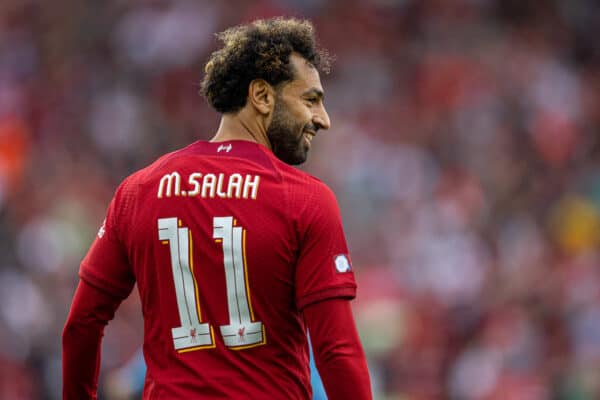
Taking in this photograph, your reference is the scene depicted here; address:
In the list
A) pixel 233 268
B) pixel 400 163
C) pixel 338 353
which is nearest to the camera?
pixel 338 353

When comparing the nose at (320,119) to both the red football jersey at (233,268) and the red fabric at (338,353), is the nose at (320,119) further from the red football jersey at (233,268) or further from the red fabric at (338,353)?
the red fabric at (338,353)

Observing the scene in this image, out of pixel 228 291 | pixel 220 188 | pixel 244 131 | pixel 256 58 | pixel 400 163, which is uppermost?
pixel 256 58

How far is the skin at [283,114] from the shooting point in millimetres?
2867

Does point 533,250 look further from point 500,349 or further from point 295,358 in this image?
point 295,358

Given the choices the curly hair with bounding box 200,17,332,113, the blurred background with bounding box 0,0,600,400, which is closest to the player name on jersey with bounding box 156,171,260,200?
the curly hair with bounding box 200,17,332,113

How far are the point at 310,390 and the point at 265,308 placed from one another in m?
0.27

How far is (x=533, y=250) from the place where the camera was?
29.5 feet

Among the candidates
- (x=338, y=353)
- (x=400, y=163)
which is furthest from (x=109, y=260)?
(x=400, y=163)

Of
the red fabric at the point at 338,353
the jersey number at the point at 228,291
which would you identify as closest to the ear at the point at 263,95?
the jersey number at the point at 228,291

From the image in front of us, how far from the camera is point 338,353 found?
2.57 metres

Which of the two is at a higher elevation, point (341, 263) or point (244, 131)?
point (244, 131)

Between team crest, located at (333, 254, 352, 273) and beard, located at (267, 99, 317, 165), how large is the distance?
0.37 meters

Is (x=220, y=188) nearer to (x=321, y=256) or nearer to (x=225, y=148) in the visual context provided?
(x=225, y=148)

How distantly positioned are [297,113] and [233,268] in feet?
1.51
